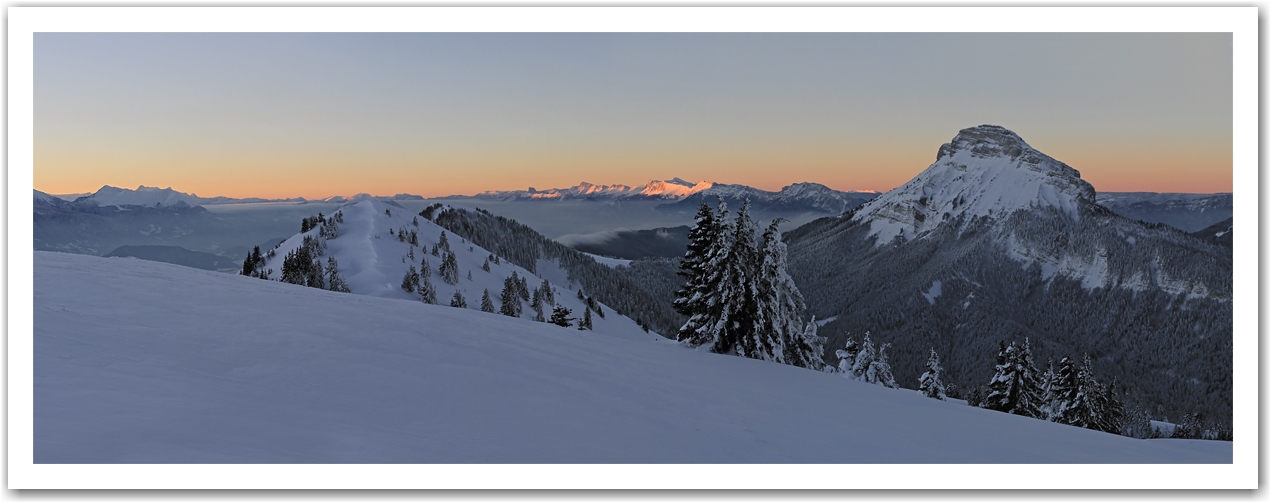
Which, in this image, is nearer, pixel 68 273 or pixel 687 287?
pixel 68 273

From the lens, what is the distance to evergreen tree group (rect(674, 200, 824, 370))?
24406 mm

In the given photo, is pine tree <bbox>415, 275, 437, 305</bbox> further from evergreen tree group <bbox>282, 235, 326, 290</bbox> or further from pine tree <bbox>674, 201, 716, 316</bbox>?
pine tree <bbox>674, 201, 716, 316</bbox>

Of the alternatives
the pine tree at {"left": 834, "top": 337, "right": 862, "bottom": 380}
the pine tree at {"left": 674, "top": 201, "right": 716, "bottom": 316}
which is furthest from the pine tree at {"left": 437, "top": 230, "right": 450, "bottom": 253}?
the pine tree at {"left": 674, "top": 201, "right": 716, "bottom": 316}

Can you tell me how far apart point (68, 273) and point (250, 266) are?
33349 mm

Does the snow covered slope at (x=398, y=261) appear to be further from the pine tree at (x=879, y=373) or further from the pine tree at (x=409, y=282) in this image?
the pine tree at (x=879, y=373)

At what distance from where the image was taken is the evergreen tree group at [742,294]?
2441cm

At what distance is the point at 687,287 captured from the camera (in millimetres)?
26953

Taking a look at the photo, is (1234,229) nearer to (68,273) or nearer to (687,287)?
(687,287)

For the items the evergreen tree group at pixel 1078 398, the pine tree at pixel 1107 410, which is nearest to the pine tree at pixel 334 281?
the evergreen tree group at pixel 1078 398

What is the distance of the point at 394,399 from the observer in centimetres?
696

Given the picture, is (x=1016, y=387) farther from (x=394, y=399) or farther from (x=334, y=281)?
(x=334, y=281)

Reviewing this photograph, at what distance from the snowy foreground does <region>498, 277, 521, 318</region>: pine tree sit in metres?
45.6
